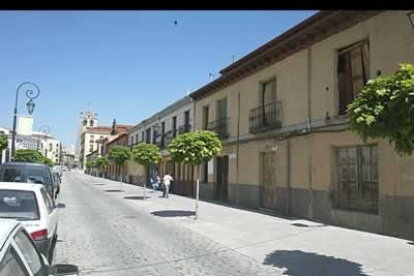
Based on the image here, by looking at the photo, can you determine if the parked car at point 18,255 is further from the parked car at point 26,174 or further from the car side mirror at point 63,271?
the parked car at point 26,174

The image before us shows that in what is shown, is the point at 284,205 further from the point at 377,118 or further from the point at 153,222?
the point at 377,118

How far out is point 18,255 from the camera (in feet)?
10.2

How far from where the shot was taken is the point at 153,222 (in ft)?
48.4

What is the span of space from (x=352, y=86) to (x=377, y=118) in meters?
7.59

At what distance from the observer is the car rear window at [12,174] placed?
49.7 feet

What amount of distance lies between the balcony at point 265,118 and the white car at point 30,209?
12.2 m

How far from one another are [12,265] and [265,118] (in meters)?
16.7

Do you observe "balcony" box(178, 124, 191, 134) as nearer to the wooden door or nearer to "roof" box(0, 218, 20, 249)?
the wooden door

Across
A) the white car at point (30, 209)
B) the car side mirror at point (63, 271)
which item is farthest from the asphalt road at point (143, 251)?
the car side mirror at point (63, 271)

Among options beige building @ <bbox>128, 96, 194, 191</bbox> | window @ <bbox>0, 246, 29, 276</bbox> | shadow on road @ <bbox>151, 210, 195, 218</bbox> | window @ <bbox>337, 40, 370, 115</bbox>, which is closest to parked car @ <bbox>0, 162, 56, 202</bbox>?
shadow on road @ <bbox>151, 210, 195, 218</bbox>

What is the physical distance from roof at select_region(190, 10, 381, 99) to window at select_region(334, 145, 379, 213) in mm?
3951
